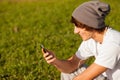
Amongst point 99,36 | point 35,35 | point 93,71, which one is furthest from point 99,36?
point 35,35

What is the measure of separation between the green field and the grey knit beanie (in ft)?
9.31

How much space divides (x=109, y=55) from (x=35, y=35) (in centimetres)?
633

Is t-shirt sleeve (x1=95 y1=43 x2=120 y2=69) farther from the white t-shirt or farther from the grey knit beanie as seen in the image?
the grey knit beanie

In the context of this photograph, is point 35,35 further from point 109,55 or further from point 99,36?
point 109,55

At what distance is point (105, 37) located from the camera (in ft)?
15.1

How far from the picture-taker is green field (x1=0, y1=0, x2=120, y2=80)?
7.80m

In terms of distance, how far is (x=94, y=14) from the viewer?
15.0 ft

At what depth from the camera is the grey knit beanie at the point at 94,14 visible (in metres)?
4.55

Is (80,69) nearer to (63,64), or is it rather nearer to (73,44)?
(63,64)

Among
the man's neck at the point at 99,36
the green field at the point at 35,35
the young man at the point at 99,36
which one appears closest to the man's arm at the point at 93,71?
the young man at the point at 99,36

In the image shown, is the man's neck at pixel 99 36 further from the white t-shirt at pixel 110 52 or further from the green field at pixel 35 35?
the green field at pixel 35 35

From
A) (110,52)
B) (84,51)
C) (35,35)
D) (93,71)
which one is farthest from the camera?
(35,35)

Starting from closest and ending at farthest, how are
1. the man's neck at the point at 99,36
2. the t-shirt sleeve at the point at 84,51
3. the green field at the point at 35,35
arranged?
the man's neck at the point at 99,36, the t-shirt sleeve at the point at 84,51, the green field at the point at 35,35

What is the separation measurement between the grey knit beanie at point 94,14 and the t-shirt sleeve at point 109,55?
26 centimetres
